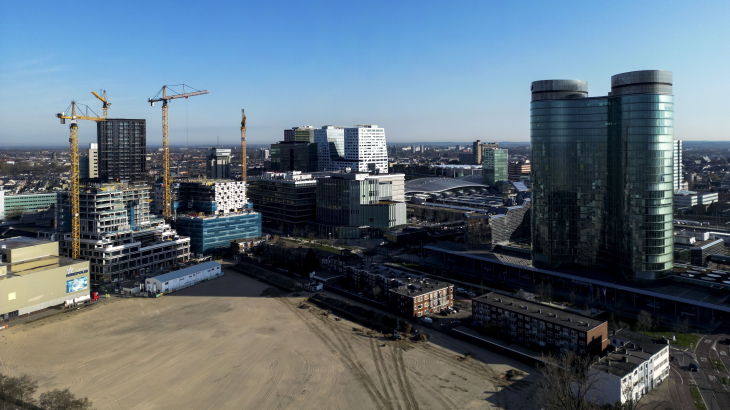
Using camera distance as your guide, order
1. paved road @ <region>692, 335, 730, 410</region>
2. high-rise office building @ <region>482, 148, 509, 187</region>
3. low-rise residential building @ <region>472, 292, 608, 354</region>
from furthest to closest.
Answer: high-rise office building @ <region>482, 148, 509, 187</region> < low-rise residential building @ <region>472, 292, 608, 354</region> < paved road @ <region>692, 335, 730, 410</region>

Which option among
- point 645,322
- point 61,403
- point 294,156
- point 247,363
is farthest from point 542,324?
point 294,156

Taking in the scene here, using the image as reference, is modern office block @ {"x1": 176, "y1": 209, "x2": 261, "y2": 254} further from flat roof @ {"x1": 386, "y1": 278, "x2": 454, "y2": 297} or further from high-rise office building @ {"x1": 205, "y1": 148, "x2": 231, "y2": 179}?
high-rise office building @ {"x1": 205, "y1": 148, "x2": 231, "y2": 179}

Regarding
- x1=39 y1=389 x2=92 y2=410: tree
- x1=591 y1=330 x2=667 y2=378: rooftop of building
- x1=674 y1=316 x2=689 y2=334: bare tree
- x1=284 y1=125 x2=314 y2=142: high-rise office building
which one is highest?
x1=284 y1=125 x2=314 y2=142: high-rise office building

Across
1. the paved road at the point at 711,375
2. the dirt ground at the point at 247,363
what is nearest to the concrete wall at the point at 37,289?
the dirt ground at the point at 247,363

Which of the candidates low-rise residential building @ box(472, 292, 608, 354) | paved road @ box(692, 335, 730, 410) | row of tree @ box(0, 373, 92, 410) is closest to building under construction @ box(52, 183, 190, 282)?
row of tree @ box(0, 373, 92, 410)

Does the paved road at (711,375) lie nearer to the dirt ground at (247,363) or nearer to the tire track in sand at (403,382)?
the dirt ground at (247,363)

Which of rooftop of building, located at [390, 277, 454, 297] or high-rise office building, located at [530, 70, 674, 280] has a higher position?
high-rise office building, located at [530, 70, 674, 280]

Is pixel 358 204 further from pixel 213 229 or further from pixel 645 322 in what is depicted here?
pixel 645 322
